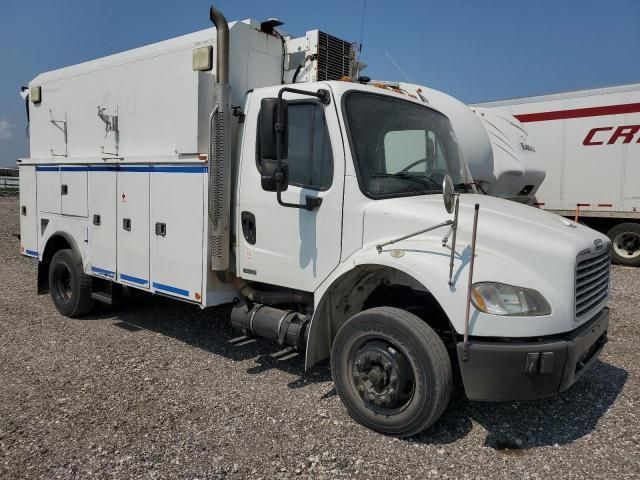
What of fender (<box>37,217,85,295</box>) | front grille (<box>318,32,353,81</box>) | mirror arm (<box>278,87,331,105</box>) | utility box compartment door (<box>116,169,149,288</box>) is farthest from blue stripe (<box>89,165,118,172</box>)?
mirror arm (<box>278,87,331,105</box>)

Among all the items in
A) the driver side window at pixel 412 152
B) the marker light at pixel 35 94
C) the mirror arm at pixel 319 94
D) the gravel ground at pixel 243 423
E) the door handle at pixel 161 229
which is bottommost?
the gravel ground at pixel 243 423

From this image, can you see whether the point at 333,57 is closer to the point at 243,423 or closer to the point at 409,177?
the point at 409,177

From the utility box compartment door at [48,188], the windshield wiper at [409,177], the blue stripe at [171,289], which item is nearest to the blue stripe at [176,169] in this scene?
the blue stripe at [171,289]

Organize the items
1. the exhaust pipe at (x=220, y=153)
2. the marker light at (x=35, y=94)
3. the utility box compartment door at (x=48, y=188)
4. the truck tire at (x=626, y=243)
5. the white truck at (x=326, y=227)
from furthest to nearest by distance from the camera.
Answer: the truck tire at (x=626, y=243), the marker light at (x=35, y=94), the utility box compartment door at (x=48, y=188), the exhaust pipe at (x=220, y=153), the white truck at (x=326, y=227)

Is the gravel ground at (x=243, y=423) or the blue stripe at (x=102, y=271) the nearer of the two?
the gravel ground at (x=243, y=423)

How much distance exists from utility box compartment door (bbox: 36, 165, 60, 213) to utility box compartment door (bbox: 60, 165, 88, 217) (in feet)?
0.45

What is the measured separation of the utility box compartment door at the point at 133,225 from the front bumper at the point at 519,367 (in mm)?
3520

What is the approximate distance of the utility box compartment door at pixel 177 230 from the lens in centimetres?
489

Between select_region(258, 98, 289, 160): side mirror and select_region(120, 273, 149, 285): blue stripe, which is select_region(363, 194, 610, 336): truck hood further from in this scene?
select_region(120, 273, 149, 285): blue stripe

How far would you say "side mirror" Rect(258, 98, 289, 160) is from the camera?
389 cm

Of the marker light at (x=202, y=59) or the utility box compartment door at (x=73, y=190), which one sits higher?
the marker light at (x=202, y=59)

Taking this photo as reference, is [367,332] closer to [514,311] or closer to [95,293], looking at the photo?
[514,311]

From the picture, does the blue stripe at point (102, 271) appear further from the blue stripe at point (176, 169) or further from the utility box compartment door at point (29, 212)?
the utility box compartment door at point (29, 212)

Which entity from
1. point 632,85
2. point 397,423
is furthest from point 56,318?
point 632,85
